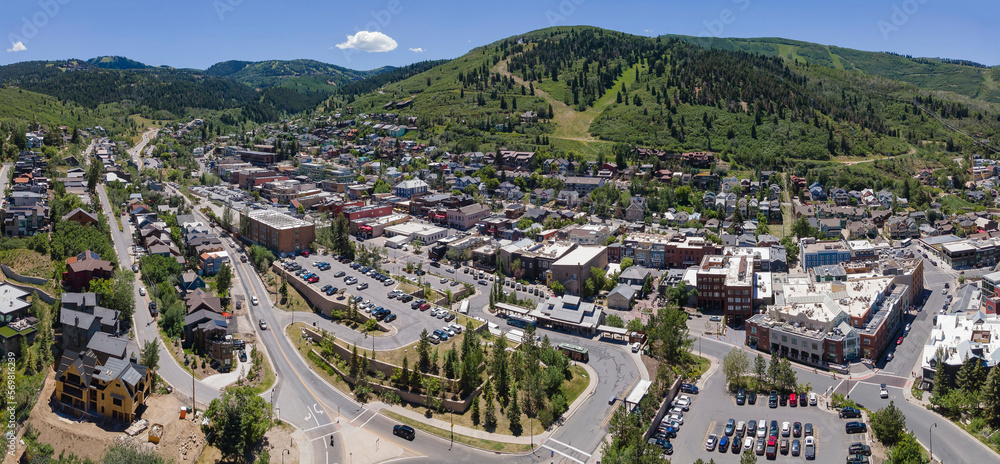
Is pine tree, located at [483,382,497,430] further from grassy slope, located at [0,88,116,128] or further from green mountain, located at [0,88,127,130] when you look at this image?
grassy slope, located at [0,88,116,128]

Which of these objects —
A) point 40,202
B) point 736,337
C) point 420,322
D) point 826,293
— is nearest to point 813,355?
point 736,337

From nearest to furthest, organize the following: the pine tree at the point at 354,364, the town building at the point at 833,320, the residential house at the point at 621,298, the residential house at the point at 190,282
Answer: the pine tree at the point at 354,364, the town building at the point at 833,320, the residential house at the point at 190,282, the residential house at the point at 621,298

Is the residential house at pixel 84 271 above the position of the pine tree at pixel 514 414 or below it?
above

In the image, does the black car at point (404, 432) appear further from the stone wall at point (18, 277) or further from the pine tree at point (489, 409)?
the stone wall at point (18, 277)

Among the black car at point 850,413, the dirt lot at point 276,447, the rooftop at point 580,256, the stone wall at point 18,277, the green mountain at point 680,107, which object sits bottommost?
the dirt lot at point 276,447

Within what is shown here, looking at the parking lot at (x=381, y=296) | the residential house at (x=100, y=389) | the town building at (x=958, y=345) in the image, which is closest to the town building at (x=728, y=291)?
the town building at (x=958, y=345)

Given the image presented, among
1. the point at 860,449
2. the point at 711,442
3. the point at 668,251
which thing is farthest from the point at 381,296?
the point at 860,449

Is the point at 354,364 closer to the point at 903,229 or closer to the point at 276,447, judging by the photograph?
the point at 276,447
